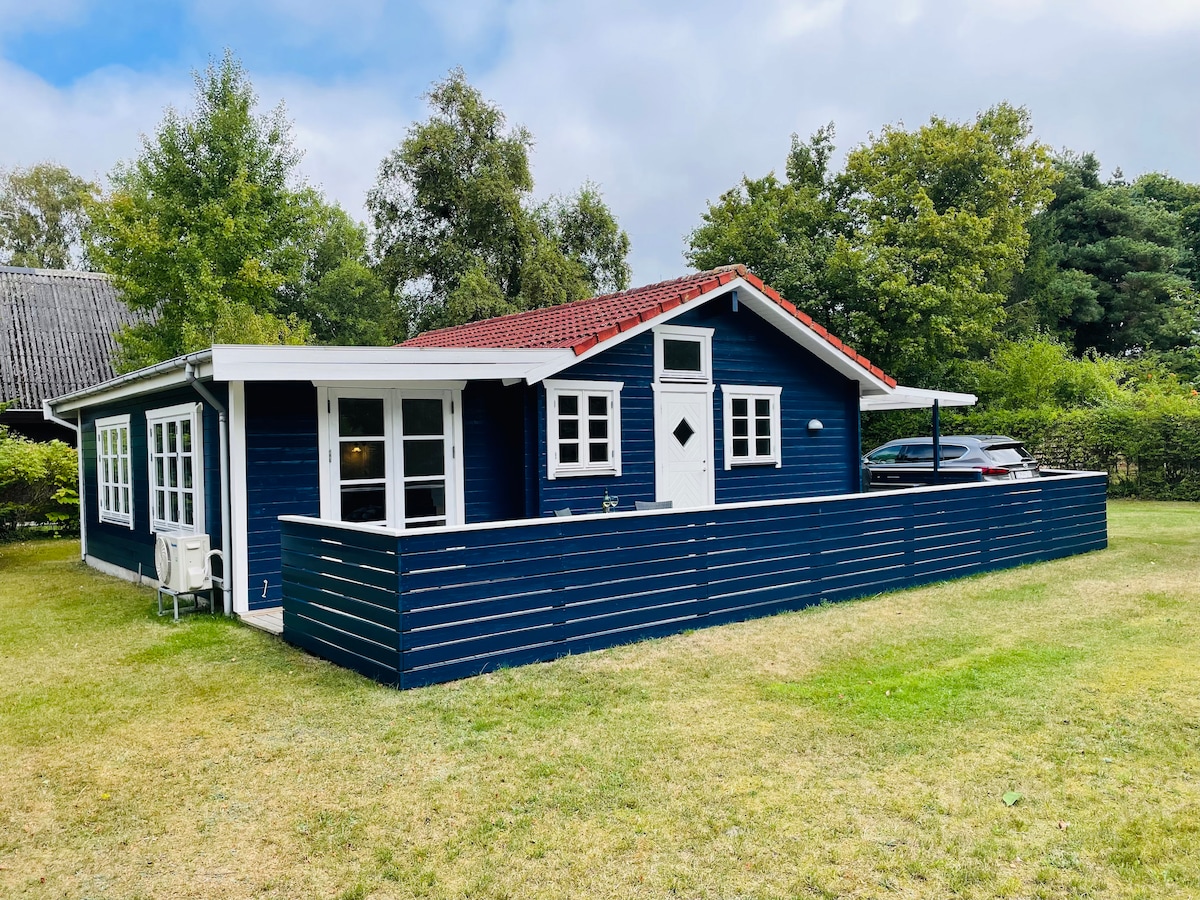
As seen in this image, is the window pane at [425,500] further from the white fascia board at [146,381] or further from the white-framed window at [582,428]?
the white fascia board at [146,381]

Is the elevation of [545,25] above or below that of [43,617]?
above

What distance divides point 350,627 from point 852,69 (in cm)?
2479

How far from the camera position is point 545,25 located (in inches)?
657

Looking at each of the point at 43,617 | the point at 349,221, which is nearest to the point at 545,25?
the point at 43,617

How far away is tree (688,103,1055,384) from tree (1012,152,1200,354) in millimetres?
3610

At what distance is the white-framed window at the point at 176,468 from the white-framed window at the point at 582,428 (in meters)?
3.56

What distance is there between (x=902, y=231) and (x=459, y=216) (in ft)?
47.4

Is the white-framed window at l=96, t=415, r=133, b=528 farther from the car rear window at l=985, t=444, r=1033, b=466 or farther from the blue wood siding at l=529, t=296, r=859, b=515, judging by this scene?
the car rear window at l=985, t=444, r=1033, b=466

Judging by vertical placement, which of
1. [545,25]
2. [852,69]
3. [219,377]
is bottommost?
[219,377]

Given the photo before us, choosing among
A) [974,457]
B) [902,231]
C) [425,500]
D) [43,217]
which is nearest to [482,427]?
[425,500]

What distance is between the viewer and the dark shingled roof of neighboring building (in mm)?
20594

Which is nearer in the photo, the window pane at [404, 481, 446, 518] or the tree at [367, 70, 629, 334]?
the window pane at [404, 481, 446, 518]

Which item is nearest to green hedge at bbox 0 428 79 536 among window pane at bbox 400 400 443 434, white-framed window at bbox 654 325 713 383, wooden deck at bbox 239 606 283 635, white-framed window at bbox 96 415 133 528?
→ white-framed window at bbox 96 415 133 528

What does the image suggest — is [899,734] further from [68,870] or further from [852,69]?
[852,69]
